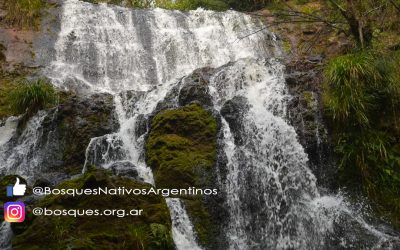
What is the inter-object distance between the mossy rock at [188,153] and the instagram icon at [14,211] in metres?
2.42

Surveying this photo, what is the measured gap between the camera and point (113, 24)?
649 inches

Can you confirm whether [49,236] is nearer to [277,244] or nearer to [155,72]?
[277,244]

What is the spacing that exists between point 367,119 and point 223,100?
10.7ft

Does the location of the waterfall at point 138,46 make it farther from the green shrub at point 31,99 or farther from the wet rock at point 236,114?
the wet rock at point 236,114

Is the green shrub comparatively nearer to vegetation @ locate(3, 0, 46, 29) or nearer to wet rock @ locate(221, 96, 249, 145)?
wet rock @ locate(221, 96, 249, 145)

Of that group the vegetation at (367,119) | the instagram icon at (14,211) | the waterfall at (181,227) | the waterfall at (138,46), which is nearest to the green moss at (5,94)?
the waterfall at (138,46)

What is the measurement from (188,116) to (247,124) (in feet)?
3.83

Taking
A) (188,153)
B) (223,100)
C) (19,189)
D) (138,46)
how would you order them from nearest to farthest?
(19,189) < (188,153) < (223,100) < (138,46)

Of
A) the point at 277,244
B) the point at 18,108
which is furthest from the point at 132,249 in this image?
the point at 18,108

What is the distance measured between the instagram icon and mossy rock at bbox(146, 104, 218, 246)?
242 centimetres

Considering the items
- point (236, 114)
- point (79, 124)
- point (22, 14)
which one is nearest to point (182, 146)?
point (236, 114)

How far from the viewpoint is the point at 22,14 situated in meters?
15.4

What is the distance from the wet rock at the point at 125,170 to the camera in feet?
24.5

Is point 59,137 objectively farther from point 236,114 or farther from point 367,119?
point 367,119
